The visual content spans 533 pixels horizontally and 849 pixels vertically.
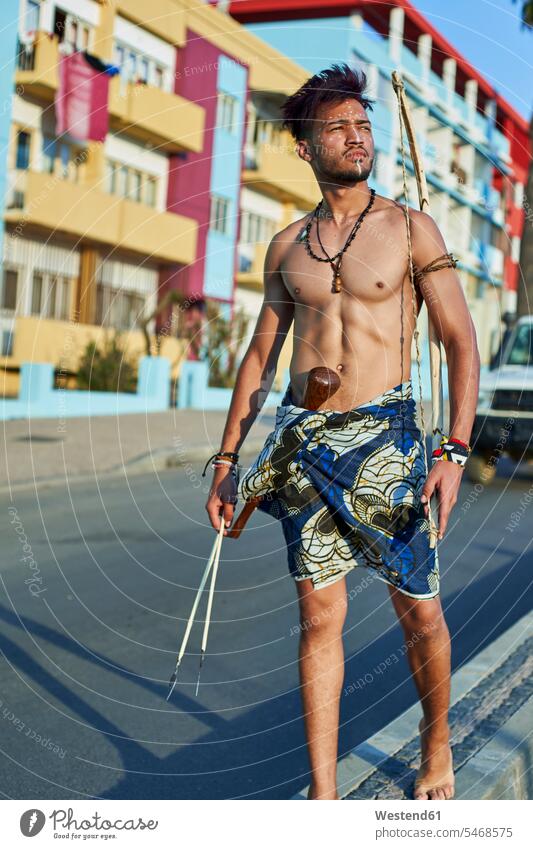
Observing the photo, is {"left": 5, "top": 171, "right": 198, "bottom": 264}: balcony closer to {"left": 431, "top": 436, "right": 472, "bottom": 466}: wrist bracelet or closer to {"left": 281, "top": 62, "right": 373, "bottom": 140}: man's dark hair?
{"left": 281, "top": 62, "right": 373, "bottom": 140}: man's dark hair

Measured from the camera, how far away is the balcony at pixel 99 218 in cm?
2555

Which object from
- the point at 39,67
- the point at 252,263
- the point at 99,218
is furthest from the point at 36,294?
the point at 252,263

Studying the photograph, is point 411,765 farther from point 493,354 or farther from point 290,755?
point 493,354

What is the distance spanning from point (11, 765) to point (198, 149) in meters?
30.2

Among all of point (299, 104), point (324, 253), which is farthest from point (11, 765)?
point (299, 104)

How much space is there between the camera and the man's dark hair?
3.15m

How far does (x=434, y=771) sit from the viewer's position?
321 centimetres

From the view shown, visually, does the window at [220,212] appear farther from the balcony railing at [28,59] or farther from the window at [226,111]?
the balcony railing at [28,59]

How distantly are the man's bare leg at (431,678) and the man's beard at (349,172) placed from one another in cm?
122

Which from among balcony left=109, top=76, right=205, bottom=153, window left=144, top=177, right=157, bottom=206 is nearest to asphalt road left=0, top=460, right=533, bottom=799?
balcony left=109, top=76, right=205, bottom=153

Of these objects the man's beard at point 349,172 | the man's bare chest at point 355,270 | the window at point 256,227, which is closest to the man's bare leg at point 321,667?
the man's bare chest at point 355,270

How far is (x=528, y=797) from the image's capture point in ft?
11.7

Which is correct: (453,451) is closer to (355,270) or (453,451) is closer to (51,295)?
(355,270)

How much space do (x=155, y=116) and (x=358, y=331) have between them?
26.9m
